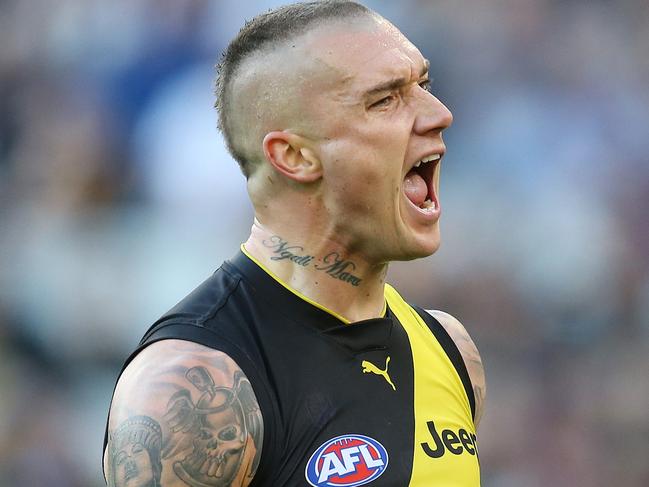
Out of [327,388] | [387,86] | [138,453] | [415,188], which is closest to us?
[138,453]

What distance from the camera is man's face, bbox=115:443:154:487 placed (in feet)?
8.12

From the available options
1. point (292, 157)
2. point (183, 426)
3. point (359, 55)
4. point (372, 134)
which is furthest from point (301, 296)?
point (359, 55)

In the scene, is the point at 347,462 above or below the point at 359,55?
below

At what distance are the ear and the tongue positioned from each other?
0.27 m

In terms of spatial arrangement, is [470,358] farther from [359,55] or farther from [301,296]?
[359,55]

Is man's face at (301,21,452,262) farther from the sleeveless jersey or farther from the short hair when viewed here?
the sleeveless jersey

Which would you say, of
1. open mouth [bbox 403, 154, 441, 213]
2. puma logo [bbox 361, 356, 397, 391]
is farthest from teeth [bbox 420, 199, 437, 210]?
puma logo [bbox 361, 356, 397, 391]

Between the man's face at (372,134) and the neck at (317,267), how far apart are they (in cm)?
5

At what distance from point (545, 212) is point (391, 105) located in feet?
11.7

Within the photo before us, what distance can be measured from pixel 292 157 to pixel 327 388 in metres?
0.67

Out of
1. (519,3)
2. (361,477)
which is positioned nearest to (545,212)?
(519,3)

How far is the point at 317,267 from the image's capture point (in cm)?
297

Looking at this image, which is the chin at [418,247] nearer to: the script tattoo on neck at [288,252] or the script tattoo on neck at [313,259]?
the script tattoo on neck at [313,259]

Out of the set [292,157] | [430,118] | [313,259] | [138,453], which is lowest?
[138,453]
